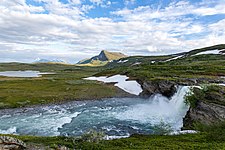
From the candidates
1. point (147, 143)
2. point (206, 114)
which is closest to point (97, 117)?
A: point (206, 114)

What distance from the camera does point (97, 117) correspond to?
44844 mm

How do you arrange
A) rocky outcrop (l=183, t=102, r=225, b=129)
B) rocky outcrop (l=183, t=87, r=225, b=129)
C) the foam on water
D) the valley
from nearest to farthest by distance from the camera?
the valley
rocky outcrop (l=183, t=102, r=225, b=129)
rocky outcrop (l=183, t=87, r=225, b=129)
the foam on water

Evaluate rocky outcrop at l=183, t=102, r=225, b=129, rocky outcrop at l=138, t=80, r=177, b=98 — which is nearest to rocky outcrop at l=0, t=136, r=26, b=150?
rocky outcrop at l=183, t=102, r=225, b=129

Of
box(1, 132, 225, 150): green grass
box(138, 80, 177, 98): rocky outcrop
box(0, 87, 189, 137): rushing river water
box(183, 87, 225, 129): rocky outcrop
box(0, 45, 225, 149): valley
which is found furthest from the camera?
box(138, 80, 177, 98): rocky outcrop

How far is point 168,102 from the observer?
181 ft

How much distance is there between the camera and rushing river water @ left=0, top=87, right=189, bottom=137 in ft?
121

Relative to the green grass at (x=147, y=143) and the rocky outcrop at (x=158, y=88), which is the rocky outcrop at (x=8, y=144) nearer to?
the green grass at (x=147, y=143)

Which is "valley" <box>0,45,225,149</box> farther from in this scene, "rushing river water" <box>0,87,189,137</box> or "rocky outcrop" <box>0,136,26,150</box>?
"rocky outcrop" <box>0,136,26,150</box>

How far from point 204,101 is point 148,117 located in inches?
518

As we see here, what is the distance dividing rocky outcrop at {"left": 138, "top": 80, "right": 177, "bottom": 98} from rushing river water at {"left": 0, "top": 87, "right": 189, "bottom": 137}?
6.43ft

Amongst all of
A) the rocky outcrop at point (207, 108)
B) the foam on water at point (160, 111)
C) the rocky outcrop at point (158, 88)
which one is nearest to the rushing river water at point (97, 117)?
the foam on water at point (160, 111)

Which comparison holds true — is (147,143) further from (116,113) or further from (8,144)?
(116,113)

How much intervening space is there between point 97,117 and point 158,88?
915 inches

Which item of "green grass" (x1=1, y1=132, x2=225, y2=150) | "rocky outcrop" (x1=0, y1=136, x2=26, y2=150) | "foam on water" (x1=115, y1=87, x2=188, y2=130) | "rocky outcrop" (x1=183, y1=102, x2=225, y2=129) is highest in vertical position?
"rocky outcrop" (x1=0, y1=136, x2=26, y2=150)
